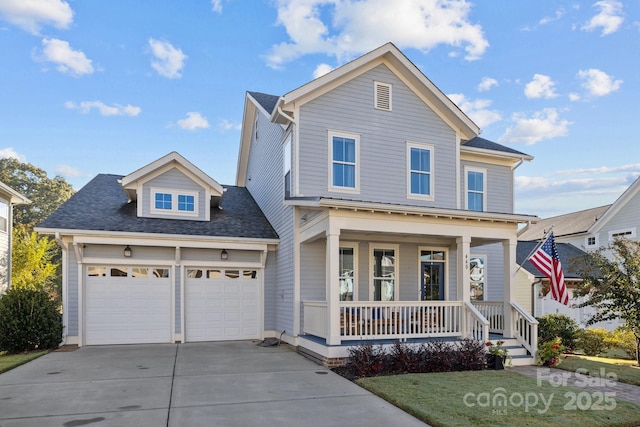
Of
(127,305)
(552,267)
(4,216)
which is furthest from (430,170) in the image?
(4,216)

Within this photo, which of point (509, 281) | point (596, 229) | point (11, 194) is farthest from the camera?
point (596, 229)

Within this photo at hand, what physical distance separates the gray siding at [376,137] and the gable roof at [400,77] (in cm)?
17

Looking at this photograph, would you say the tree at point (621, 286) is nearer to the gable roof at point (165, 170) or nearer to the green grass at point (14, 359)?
the gable roof at point (165, 170)

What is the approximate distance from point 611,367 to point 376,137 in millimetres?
7804

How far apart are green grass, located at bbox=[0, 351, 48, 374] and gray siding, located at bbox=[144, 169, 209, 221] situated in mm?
4560

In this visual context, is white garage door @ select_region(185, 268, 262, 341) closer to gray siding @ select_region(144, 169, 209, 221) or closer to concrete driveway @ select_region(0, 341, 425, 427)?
gray siding @ select_region(144, 169, 209, 221)

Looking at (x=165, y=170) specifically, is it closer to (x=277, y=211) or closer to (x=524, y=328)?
(x=277, y=211)

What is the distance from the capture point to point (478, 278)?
586 inches

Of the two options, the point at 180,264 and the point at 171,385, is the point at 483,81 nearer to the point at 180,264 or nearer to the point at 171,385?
the point at 180,264

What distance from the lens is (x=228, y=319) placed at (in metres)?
13.5

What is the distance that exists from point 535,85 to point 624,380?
1311 cm

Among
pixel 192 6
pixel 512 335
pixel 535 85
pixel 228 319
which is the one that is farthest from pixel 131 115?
pixel 512 335

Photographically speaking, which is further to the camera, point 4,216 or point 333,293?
point 4,216

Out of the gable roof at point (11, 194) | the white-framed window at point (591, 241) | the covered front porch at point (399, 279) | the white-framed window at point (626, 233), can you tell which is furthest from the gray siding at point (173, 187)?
the white-framed window at point (591, 241)
